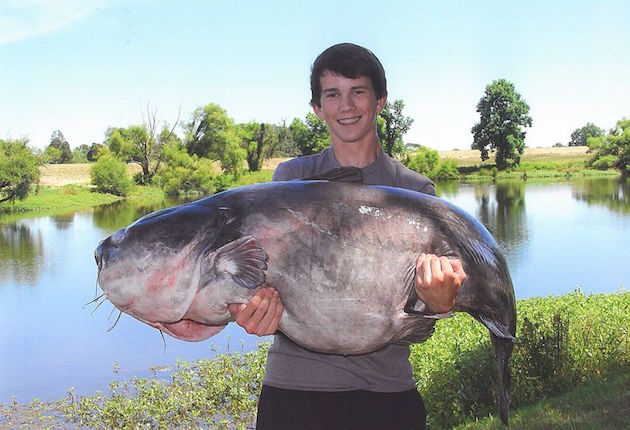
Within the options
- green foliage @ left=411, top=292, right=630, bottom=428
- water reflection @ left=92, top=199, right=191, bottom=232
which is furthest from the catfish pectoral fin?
water reflection @ left=92, top=199, right=191, bottom=232

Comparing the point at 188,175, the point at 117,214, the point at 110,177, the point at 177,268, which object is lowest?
the point at 117,214

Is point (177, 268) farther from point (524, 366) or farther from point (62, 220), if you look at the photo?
point (62, 220)

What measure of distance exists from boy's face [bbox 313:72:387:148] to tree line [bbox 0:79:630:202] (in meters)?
48.9

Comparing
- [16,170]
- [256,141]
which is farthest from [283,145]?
[16,170]

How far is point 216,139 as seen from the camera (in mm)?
69562

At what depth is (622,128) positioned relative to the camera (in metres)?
88.5

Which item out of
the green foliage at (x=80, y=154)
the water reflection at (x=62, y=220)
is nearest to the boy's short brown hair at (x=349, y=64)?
the water reflection at (x=62, y=220)

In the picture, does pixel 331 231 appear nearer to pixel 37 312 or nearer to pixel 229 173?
pixel 37 312

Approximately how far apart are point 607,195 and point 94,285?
41.7 metres

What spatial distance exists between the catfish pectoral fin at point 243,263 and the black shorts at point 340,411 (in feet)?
2.24

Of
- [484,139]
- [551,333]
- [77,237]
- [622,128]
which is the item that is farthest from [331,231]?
[622,128]

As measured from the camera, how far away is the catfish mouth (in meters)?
2.48

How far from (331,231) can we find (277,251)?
0.73 ft

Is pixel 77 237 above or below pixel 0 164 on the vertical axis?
below
